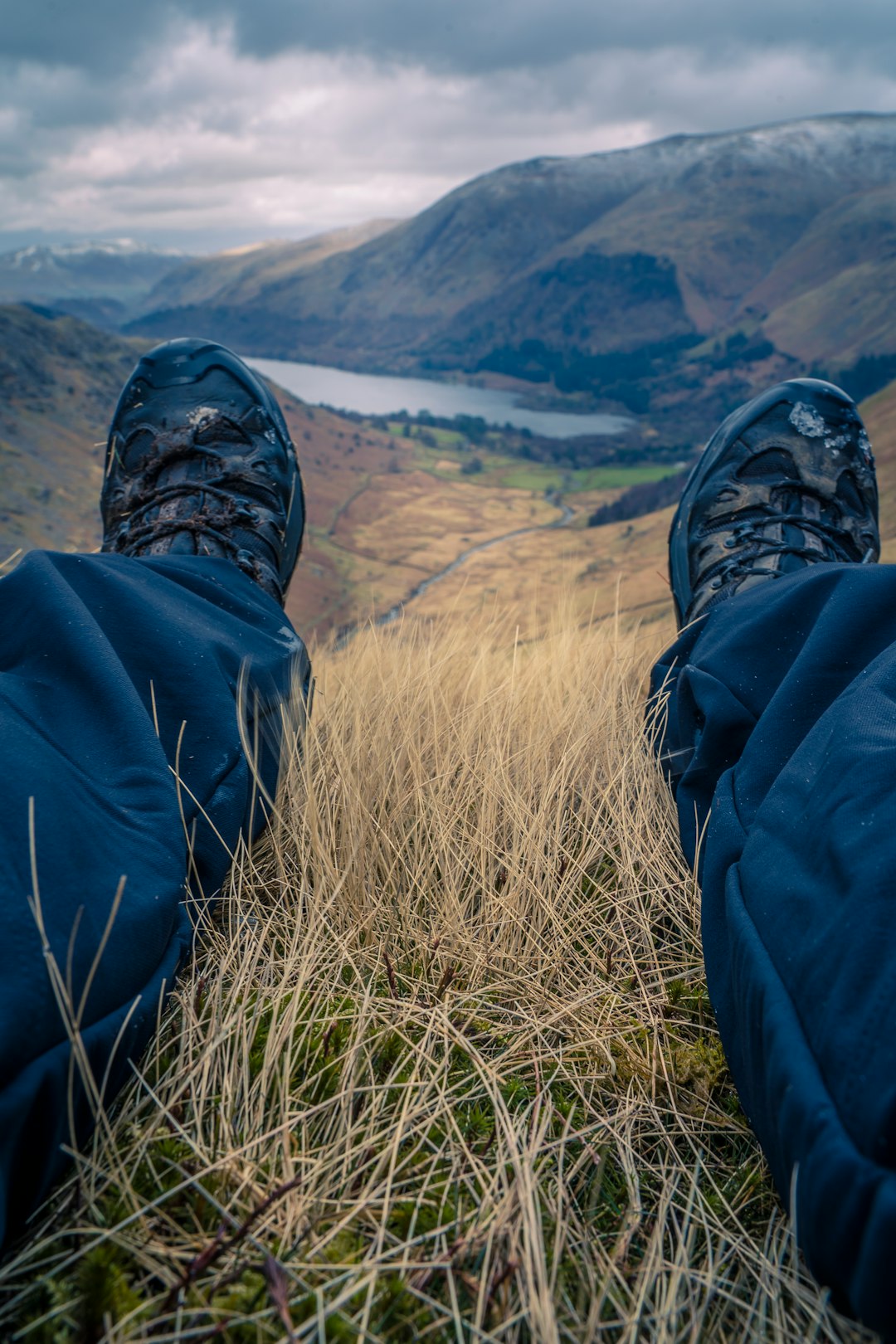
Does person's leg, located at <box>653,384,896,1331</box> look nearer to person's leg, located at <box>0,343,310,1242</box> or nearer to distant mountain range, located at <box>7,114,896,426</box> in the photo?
person's leg, located at <box>0,343,310,1242</box>

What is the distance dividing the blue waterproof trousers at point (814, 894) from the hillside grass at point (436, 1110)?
0.41ft

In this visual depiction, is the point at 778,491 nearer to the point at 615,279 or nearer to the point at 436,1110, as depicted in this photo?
the point at 436,1110

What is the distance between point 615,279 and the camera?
71.2 m

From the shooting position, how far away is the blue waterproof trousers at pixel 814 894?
28.6 inches

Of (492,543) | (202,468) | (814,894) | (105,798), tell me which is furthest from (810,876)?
(492,543)

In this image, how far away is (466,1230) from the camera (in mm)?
846

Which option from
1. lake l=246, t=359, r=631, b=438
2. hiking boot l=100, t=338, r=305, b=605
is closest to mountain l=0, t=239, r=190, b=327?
lake l=246, t=359, r=631, b=438

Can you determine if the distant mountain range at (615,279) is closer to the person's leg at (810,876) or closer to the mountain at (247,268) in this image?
the mountain at (247,268)

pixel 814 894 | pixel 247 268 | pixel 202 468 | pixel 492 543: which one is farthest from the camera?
pixel 247 268

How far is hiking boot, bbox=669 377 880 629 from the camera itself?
2.56 m

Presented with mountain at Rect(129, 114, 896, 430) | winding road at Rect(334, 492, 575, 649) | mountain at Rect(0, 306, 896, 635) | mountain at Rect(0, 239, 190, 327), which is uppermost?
mountain at Rect(0, 239, 190, 327)

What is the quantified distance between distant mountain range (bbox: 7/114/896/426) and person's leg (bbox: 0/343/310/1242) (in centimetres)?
4381

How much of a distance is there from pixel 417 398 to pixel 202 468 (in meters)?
45.5

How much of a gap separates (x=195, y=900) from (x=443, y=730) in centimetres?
84
